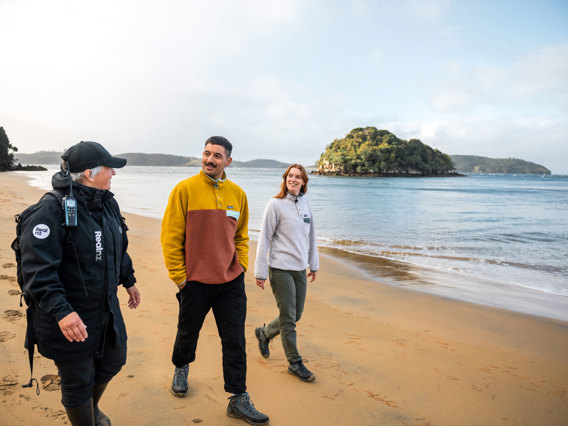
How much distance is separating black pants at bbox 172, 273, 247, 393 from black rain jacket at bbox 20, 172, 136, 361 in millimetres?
588

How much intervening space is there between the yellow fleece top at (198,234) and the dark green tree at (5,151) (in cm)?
8087

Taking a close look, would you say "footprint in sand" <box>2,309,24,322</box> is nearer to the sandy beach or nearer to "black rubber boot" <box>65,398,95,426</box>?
the sandy beach

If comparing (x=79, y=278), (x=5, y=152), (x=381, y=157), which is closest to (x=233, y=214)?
(x=79, y=278)

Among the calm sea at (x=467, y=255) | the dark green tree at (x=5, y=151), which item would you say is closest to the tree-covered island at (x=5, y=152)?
the dark green tree at (x=5, y=151)

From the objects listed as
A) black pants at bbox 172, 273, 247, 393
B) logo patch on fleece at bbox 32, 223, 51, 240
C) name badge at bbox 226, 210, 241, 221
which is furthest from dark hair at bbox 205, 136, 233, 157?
logo patch on fleece at bbox 32, 223, 51, 240

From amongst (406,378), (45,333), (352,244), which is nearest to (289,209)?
(406,378)

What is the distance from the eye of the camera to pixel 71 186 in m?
2.05

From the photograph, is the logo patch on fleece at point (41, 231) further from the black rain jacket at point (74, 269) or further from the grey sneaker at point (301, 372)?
the grey sneaker at point (301, 372)

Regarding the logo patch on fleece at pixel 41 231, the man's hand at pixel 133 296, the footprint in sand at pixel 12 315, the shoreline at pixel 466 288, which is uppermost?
the logo patch on fleece at pixel 41 231

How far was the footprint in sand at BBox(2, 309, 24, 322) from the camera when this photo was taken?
13.6 ft

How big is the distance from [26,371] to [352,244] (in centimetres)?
1034

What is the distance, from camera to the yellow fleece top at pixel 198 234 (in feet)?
9.15

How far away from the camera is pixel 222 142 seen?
9.82ft

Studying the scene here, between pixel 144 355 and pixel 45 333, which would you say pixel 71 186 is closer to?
pixel 45 333
